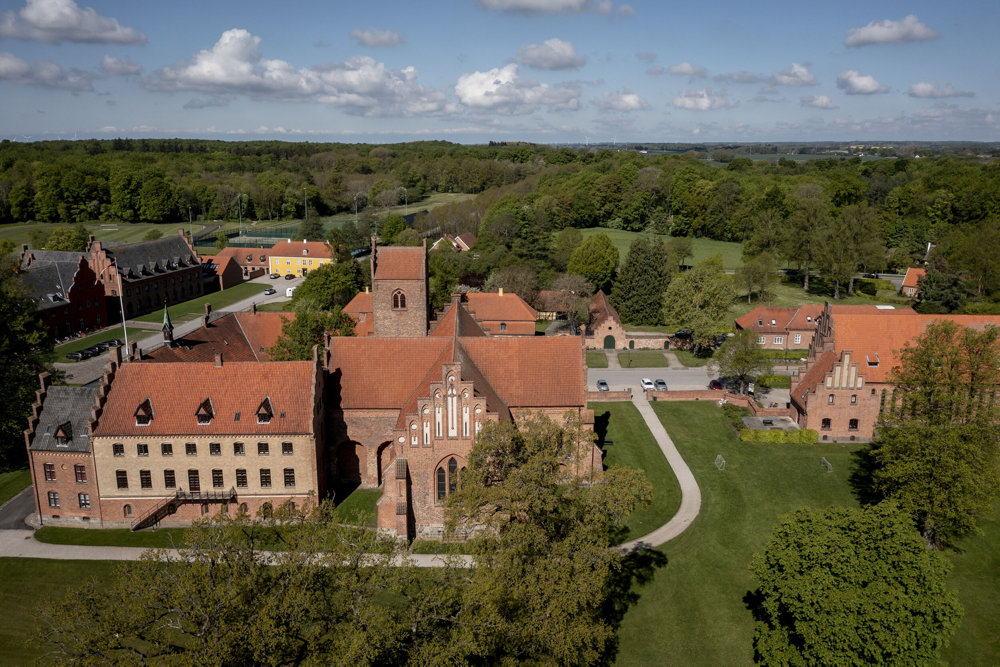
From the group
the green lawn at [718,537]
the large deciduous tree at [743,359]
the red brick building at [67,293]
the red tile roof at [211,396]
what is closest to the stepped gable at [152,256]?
the red brick building at [67,293]

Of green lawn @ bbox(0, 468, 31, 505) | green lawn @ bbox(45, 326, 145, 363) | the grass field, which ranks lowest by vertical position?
green lawn @ bbox(0, 468, 31, 505)

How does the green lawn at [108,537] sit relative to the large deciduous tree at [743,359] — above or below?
below

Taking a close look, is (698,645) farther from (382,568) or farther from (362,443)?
(362,443)

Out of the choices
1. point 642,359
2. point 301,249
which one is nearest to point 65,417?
point 642,359

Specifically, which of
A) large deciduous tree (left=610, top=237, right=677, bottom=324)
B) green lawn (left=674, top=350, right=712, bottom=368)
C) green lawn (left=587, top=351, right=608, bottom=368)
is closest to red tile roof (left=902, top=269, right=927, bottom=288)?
large deciduous tree (left=610, top=237, right=677, bottom=324)

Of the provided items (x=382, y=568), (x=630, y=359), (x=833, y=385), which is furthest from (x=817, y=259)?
(x=382, y=568)

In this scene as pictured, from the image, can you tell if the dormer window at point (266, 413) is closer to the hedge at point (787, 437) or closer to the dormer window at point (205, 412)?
the dormer window at point (205, 412)

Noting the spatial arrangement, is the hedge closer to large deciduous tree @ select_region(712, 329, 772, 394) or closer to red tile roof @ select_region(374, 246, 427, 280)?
large deciduous tree @ select_region(712, 329, 772, 394)

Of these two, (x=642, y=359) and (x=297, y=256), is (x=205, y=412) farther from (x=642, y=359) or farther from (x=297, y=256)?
(x=297, y=256)
